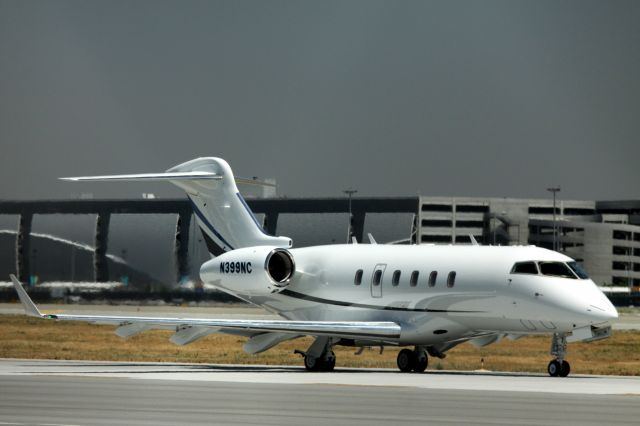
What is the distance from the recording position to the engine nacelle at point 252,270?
41.1 meters

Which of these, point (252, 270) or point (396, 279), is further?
point (252, 270)

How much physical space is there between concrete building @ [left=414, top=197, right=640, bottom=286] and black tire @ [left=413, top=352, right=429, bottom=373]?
403 ft

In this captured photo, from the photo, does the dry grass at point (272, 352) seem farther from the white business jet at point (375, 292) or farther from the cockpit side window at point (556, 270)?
the cockpit side window at point (556, 270)

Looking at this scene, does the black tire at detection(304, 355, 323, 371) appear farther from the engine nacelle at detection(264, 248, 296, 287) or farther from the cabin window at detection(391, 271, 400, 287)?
the engine nacelle at detection(264, 248, 296, 287)

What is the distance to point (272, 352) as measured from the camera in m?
50.8

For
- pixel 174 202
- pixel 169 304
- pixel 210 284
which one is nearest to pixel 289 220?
pixel 174 202

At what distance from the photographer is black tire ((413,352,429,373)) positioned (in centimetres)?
3888

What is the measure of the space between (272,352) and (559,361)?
17.6m

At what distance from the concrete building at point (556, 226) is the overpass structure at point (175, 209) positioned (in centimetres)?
1533

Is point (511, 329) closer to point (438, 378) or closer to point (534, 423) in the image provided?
point (438, 378)

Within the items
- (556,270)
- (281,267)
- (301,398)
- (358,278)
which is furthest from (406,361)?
(301,398)

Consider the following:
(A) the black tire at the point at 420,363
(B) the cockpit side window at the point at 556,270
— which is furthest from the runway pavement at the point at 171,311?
(B) the cockpit side window at the point at 556,270

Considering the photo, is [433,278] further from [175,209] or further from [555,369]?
[175,209]

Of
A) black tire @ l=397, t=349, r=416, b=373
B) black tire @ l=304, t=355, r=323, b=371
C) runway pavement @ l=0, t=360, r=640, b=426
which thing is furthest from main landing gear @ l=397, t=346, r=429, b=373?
black tire @ l=304, t=355, r=323, b=371
